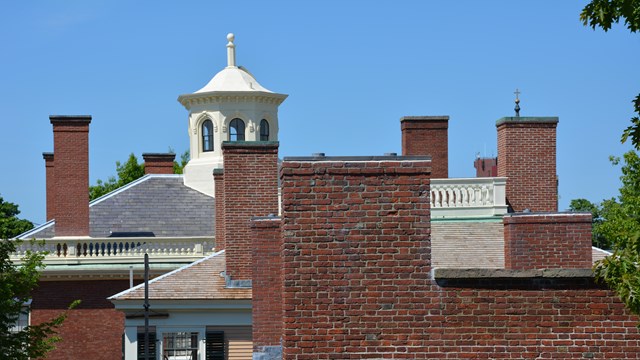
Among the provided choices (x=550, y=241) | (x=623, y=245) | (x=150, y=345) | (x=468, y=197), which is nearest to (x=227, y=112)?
(x=468, y=197)

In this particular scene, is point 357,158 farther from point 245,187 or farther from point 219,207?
point 219,207

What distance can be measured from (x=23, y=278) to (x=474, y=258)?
9.26 metres

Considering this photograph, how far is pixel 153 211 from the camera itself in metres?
51.6

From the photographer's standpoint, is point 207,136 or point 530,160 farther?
point 207,136

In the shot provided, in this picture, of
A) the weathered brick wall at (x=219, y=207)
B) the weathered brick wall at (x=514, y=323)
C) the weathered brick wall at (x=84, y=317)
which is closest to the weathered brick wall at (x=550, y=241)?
the weathered brick wall at (x=514, y=323)

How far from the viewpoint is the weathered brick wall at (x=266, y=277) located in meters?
26.2

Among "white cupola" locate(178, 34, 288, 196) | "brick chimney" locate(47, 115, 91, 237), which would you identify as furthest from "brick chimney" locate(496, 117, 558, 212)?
"white cupola" locate(178, 34, 288, 196)

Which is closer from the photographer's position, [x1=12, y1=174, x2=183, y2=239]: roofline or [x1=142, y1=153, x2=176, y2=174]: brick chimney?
[x1=12, y1=174, x2=183, y2=239]: roofline

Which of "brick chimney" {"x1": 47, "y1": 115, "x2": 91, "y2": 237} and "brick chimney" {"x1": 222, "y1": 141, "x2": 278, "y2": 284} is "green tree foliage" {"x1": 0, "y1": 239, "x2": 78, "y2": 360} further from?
"brick chimney" {"x1": 47, "y1": 115, "x2": 91, "y2": 237}

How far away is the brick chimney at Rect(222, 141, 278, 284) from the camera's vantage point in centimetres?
3216

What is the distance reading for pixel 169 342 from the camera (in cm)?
3456

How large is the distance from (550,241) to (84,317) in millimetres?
24305

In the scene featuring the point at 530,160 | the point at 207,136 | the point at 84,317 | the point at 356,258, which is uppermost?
the point at 207,136

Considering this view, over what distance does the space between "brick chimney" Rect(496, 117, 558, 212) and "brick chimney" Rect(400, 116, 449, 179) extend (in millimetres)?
2657
